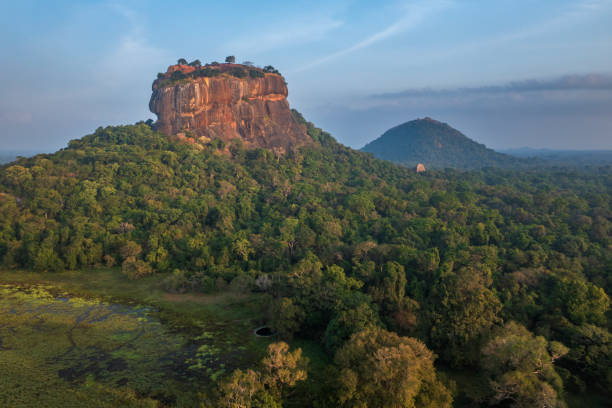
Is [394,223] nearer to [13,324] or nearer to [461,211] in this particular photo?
[461,211]

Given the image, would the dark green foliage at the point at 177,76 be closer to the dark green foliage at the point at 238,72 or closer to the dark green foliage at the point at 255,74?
the dark green foliage at the point at 238,72

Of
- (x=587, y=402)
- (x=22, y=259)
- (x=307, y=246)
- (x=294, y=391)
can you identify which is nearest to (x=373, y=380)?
(x=294, y=391)

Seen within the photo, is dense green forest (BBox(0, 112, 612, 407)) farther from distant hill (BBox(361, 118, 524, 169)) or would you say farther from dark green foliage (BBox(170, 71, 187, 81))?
distant hill (BBox(361, 118, 524, 169))

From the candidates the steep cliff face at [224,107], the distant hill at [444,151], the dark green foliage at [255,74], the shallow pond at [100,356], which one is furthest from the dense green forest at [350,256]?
the distant hill at [444,151]

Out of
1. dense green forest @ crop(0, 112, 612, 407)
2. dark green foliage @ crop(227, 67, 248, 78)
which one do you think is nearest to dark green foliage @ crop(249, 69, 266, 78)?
dark green foliage @ crop(227, 67, 248, 78)

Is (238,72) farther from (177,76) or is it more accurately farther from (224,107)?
(177,76)

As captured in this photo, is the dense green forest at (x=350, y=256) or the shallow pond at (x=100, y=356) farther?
the shallow pond at (x=100, y=356)
